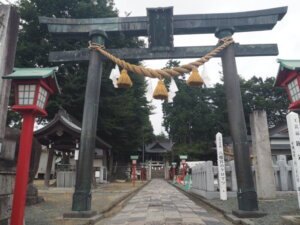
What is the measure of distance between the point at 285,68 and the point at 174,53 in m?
3.12

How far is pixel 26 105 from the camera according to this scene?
12.0 ft

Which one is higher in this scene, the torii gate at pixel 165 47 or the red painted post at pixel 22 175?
the torii gate at pixel 165 47

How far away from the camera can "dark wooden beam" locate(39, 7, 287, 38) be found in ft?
21.2

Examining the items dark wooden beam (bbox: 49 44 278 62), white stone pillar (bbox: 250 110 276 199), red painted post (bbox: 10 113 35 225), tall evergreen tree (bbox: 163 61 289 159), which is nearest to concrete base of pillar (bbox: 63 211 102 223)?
red painted post (bbox: 10 113 35 225)

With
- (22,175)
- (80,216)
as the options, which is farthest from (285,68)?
(80,216)

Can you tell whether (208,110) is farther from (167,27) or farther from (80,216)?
(80,216)

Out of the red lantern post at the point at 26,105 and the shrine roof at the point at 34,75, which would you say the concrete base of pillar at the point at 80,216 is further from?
the shrine roof at the point at 34,75

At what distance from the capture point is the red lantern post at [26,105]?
3.40 meters

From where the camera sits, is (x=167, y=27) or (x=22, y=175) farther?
(x=167, y=27)

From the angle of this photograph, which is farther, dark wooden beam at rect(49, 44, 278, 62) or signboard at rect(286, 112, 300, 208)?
dark wooden beam at rect(49, 44, 278, 62)

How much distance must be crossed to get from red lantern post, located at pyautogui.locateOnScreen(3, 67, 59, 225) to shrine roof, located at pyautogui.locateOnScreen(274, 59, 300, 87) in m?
4.05

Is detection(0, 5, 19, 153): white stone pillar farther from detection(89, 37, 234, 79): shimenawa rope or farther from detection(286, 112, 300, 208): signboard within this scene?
detection(286, 112, 300, 208): signboard

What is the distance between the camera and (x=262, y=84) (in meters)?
36.5

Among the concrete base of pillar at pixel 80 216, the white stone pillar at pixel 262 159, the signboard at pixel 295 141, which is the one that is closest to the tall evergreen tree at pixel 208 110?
the white stone pillar at pixel 262 159
